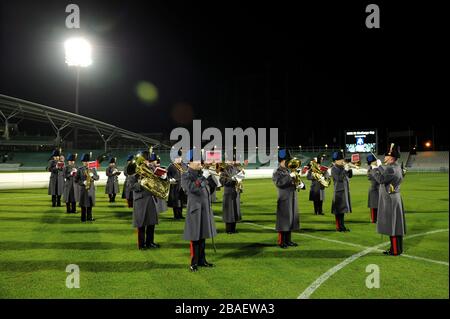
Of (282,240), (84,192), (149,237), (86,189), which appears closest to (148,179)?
(149,237)

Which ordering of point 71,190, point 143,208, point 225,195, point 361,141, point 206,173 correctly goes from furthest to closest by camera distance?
point 361,141 < point 71,190 < point 225,195 < point 143,208 < point 206,173

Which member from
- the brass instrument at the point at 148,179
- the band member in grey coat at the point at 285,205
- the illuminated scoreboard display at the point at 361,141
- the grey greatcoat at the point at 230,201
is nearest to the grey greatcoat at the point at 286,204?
the band member in grey coat at the point at 285,205

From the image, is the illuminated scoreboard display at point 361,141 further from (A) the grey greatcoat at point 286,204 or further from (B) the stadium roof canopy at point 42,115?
(A) the grey greatcoat at point 286,204

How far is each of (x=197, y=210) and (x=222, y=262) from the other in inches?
49.0

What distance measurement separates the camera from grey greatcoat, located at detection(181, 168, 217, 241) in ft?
21.0

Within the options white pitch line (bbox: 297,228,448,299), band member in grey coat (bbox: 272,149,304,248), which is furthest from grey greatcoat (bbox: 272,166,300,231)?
white pitch line (bbox: 297,228,448,299)

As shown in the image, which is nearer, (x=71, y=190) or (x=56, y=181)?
(x=71, y=190)

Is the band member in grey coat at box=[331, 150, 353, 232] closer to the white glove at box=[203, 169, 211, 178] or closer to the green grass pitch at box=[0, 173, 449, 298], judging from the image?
the green grass pitch at box=[0, 173, 449, 298]

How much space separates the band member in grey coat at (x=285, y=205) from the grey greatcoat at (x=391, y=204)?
5.40 feet

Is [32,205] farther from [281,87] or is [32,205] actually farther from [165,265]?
[281,87]

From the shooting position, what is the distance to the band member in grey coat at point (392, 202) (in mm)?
7066

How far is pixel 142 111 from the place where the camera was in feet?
203

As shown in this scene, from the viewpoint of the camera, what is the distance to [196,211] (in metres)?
6.45

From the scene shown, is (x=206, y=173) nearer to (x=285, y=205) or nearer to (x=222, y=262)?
(x=222, y=262)
